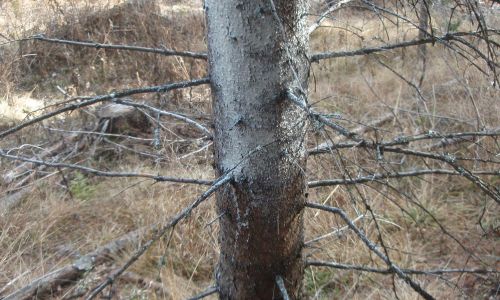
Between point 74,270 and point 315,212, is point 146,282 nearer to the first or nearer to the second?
point 74,270

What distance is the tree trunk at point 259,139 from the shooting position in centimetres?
103

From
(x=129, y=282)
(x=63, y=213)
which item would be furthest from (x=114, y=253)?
(x=63, y=213)

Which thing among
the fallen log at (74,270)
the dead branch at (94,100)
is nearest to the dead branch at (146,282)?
the fallen log at (74,270)

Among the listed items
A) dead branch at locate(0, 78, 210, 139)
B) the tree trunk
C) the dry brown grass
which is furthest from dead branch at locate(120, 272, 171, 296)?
dead branch at locate(0, 78, 210, 139)

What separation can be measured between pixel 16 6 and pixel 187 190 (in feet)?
15.7

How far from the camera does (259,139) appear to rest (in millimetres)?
1115

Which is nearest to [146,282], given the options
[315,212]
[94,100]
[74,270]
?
[74,270]

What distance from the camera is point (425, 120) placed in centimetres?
Answer: 390

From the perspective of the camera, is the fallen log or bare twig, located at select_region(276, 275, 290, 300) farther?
the fallen log

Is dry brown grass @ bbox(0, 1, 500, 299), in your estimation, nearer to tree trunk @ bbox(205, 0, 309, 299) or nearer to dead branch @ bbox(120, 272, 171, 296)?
dead branch @ bbox(120, 272, 171, 296)

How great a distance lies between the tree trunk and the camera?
1026 millimetres

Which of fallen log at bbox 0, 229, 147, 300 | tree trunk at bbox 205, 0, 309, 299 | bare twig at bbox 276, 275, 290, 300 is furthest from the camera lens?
fallen log at bbox 0, 229, 147, 300

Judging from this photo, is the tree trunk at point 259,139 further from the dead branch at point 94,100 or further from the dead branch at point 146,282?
the dead branch at point 146,282

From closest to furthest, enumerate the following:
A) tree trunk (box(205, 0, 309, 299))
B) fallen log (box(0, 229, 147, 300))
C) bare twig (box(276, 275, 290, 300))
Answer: tree trunk (box(205, 0, 309, 299)) < bare twig (box(276, 275, 290, 300)) < fallen log (box(0, 229, 147, 300))
